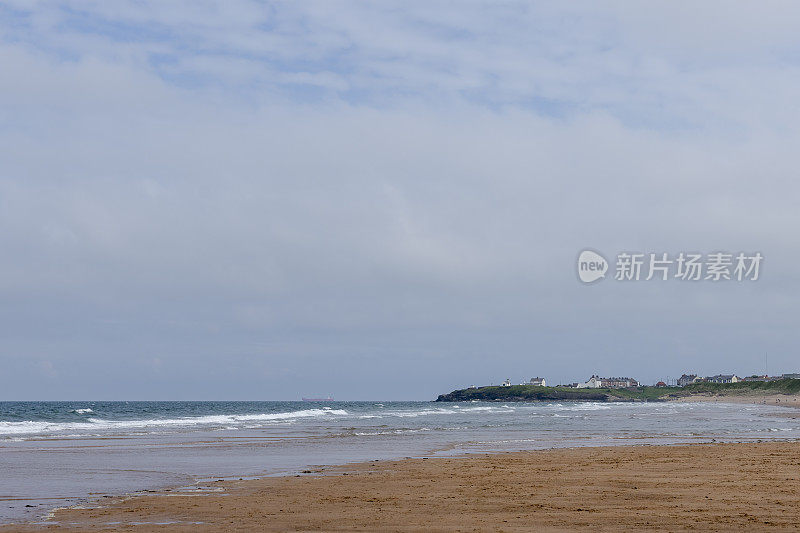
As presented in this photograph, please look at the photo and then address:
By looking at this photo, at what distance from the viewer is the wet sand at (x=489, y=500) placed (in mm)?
13297

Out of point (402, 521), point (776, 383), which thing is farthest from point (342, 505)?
point (776, 383)

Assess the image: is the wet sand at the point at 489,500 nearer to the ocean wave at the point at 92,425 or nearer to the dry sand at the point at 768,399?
the ocean wave at the point at 92,425

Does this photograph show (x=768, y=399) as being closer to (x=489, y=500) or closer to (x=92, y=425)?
(x=92, y=425)

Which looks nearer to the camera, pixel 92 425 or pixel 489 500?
pixel 489 500

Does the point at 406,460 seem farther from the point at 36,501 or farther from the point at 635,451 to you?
the point at 36,501

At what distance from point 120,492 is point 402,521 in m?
7.53

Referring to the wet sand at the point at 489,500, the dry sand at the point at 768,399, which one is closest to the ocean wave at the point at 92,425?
the wet sand at the point at 489,500

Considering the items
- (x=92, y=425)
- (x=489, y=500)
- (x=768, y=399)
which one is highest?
(x=489, y=500)

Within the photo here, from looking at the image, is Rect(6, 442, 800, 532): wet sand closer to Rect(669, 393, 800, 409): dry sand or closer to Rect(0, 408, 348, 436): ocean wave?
Rect(0, 408, 348, 436): ocean wave

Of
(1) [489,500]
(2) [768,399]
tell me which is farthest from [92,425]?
(2) [768,399]

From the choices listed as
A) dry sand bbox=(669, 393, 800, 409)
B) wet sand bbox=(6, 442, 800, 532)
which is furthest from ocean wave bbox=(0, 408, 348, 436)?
dry sand bbox=(669, 393, 800, 409)

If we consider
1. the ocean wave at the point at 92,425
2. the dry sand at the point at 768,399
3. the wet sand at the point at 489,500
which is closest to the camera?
the wet sand at the point at 489,500

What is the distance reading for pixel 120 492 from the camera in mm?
18016

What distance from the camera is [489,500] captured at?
1612 centimetres
